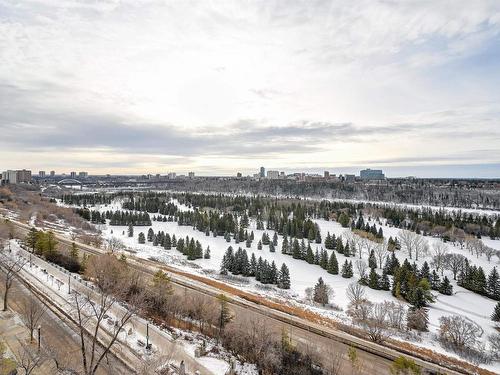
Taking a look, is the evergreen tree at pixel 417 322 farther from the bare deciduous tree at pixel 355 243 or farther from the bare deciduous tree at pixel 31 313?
the bare deciduous tree at pixel 355 243

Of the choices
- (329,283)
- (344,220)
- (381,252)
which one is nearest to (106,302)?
(329,283)

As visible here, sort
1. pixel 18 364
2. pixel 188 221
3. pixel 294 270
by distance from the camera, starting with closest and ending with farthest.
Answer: pixel 18 364, pixel 294 270, pixel 188 221

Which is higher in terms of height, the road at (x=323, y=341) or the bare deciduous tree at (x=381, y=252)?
the road at (x=323, y=341)

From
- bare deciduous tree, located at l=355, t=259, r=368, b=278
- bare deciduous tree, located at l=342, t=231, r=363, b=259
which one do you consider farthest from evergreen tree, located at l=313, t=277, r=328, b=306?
bare deciduous tree, located at l=342, t=231, r=363, b=259

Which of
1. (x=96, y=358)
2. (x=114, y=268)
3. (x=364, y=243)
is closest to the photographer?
(x=96, y=358)

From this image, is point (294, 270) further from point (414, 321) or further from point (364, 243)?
point (414, 321)

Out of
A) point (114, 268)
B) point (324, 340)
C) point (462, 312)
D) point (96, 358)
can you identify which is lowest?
point (462, 312)

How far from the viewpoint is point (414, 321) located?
40.3 meters

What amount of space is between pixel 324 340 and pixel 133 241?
76914mm

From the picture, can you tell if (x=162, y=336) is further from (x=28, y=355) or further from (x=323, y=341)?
(x=323, y=341)

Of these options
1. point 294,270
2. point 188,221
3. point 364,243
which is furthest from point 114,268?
point 188,221

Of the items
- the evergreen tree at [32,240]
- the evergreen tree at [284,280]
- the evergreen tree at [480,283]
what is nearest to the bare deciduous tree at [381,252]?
the evergreen tree at [480,283]

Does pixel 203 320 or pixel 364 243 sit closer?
pixel 203 320

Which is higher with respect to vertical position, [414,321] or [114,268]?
[114,268]
